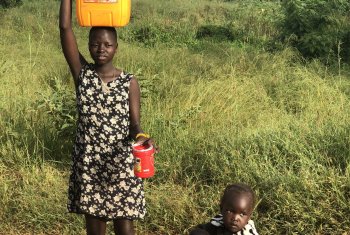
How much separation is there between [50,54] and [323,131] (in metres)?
4.60

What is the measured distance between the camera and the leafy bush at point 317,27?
7258mm

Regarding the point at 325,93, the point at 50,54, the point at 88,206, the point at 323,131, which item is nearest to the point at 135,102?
the point at 88,206

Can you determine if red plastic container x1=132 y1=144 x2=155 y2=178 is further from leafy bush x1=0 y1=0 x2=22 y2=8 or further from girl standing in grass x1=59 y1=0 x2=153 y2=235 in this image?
leafy bush x1=0 y1=0 x2=22 y2=8

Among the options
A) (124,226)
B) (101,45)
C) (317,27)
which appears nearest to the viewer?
(101,45)

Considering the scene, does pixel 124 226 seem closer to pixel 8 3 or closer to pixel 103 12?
pixel 103 12

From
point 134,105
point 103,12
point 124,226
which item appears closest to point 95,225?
point 124,226

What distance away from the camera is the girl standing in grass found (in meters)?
2.13

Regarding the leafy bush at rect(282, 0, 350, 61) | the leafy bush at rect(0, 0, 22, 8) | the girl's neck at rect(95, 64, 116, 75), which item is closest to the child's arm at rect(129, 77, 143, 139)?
the girl's neck at rect(95, 64, 116, 75)

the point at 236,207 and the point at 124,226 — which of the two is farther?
the point at 124,226

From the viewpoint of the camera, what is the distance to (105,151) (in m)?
2.16

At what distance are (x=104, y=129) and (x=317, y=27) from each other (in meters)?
6.31

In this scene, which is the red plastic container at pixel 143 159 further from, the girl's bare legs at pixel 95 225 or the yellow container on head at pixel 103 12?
the yellow container on head at pixel 103 12

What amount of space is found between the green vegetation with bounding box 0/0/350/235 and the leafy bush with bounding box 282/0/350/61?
146cm

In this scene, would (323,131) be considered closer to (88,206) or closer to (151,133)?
(151,133)
